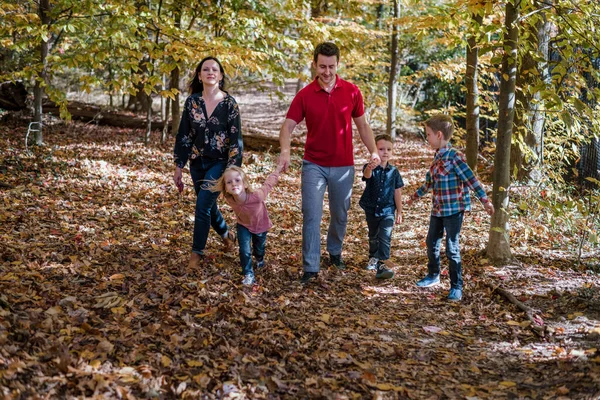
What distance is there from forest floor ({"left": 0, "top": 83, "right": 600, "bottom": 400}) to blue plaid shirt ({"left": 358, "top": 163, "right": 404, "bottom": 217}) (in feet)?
2.39

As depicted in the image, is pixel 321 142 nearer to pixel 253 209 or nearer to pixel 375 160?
pixel 375 160

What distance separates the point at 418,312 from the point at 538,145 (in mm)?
4411

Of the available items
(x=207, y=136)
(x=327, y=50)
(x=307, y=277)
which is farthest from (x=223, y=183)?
(x=327, y=50)

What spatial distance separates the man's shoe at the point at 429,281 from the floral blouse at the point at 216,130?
Answer: 2.14m

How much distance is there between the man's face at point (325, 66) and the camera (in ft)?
15.9

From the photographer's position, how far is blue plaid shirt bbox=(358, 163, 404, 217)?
5.61 m

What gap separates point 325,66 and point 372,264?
228 centimetres

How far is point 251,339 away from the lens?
365cm

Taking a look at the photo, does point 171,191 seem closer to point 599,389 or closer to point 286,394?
point 286,394

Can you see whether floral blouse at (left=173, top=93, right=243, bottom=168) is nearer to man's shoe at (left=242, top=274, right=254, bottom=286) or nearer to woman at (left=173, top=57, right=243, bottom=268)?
woman at (left=173, top=57, right=243, bottom=268)

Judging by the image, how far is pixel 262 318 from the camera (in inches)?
159

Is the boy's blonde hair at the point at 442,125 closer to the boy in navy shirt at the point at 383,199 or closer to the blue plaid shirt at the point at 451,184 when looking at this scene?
the blue plaid shirt at the point at 451,184

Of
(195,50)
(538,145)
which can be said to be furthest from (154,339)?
(538,145)

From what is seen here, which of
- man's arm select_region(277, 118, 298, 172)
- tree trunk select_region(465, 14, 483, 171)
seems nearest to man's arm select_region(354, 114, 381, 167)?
man's arm select_region(277, 118, 298, 172)
